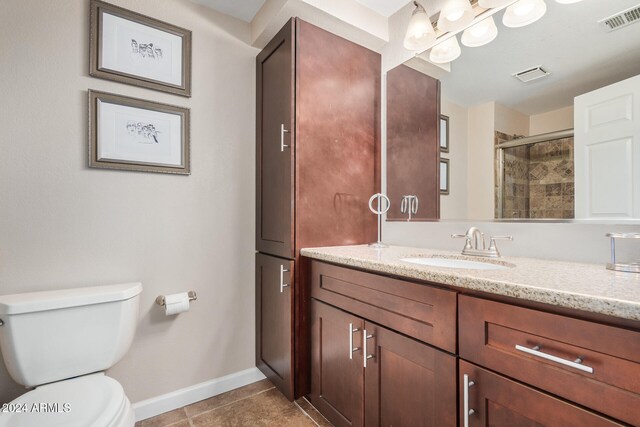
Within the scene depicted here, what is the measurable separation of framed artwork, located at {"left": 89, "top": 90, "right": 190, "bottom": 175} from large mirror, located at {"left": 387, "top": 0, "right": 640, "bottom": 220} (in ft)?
4.91

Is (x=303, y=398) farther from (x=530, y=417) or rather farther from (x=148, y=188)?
(x=148, y=188)

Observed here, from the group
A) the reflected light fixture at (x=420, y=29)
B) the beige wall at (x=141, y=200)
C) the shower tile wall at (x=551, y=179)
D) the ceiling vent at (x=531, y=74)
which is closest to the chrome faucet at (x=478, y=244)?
the shower tile wall at (x=551, y=179)

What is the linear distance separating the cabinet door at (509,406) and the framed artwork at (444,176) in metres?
0.98

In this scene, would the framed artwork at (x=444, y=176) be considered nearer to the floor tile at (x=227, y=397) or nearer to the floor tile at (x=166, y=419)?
the floor tile at (x=227, y=397)

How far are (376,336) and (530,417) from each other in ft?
1.71

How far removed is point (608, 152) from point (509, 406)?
3.09ft

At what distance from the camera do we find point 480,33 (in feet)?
4.80

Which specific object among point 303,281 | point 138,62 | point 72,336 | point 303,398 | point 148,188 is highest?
point 138,62

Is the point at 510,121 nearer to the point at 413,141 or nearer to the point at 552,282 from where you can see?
the point at 413,141

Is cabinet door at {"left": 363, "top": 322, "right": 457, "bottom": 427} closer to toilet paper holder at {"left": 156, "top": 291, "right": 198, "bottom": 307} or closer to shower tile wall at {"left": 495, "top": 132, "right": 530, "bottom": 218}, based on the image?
shower tile wall at {"left": 495, "top": 132, "right": 530, "bottom": 218}

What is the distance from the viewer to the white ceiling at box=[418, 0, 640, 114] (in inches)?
41.6

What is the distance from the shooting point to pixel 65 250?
4.64 feet

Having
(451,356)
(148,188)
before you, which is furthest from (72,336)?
(451,356)

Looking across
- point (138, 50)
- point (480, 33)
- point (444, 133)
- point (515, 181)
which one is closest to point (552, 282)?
point (515, 181)
